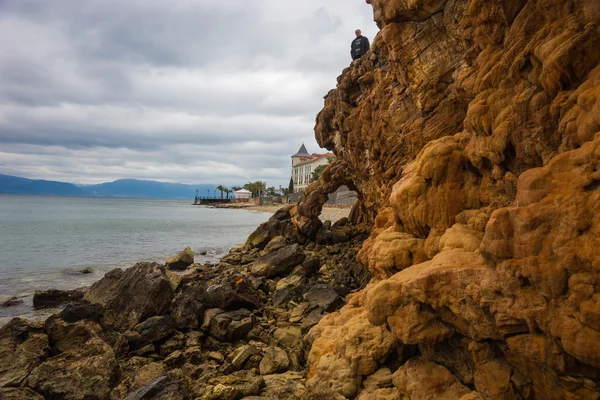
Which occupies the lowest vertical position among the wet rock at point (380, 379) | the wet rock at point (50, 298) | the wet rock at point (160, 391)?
the wet rock at point (50, 298)

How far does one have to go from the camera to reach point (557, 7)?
21.3 ft

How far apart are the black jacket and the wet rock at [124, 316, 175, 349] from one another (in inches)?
779

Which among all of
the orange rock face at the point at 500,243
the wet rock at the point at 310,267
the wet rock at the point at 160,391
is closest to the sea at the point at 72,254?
the wet rock at the point at 160,391

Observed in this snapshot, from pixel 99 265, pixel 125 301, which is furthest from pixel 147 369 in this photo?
pixel 99 265

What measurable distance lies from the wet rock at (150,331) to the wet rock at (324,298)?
20.0 feet

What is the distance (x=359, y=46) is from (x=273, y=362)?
2073 cm

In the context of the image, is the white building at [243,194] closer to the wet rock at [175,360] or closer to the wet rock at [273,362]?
the wet rock at [175,360]

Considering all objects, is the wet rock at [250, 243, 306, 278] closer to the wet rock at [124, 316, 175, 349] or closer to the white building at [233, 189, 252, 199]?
the wet rock at [124, 316, 175, 349]

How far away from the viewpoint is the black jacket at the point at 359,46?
2344 centimetres

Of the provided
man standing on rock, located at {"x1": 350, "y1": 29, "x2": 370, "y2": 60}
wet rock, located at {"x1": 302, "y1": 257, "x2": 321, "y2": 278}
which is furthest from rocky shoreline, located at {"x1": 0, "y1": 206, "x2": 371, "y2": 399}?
man standing on rock, located at {"x1": 350, "y1": 29, "x2": 370, "y2": 60}

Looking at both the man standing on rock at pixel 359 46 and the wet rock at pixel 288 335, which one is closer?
the wet rock at pixel 288 335

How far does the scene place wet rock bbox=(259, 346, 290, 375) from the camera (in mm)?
10148

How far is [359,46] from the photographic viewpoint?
23547mm

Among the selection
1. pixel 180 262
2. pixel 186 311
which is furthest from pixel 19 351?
pixel 180 262
